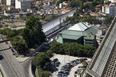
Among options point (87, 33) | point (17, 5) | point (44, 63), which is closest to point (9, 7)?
point (17, 5)

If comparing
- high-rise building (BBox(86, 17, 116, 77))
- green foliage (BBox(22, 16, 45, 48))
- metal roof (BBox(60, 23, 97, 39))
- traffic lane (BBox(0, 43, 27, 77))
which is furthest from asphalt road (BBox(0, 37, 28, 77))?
high-rise building (BBox(86, 17, 116, 77))

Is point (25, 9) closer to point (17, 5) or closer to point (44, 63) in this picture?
point (17, 5)

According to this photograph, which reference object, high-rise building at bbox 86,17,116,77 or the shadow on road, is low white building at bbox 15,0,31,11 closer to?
the shadow on road

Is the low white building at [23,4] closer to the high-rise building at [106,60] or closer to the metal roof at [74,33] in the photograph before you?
the metal roof at [74,33]

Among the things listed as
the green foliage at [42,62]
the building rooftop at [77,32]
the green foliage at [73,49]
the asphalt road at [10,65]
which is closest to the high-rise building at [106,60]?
the asphalt road at [10,65]

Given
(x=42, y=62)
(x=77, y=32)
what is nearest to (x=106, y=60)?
(x=42, y=62)

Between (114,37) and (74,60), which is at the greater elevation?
(114,37)
